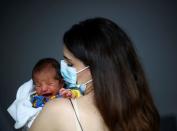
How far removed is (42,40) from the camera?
2412 mm

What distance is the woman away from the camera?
1.23 metres

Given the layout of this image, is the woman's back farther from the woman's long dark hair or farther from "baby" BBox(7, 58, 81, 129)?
"baby" BBox(7, 58, 81, 129)

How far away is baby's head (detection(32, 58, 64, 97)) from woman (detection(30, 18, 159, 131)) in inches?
20.8

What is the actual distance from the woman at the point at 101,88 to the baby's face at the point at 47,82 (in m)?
0.53

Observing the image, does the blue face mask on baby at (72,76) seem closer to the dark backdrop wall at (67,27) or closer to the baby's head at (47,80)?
the baby's head at (47,80)

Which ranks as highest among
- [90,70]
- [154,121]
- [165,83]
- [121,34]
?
[121,34]

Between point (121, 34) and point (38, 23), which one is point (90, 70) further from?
point (38, 23)

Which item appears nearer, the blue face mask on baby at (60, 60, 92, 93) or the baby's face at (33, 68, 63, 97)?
the blue face mask on baby at (60, 60, 92, 93)

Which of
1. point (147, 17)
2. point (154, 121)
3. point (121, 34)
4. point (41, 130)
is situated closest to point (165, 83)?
point (147, 17)

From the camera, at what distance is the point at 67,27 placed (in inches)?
94.7

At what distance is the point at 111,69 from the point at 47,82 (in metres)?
0.72

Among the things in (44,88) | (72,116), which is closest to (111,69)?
(72,116)

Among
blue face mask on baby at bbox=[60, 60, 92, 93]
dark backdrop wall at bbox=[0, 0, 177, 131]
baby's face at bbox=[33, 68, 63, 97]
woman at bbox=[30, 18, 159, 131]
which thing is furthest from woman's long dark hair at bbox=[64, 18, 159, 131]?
dark backdrop wall at bbox=[0, 0, 177, 131]

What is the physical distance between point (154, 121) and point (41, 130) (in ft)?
1.78
